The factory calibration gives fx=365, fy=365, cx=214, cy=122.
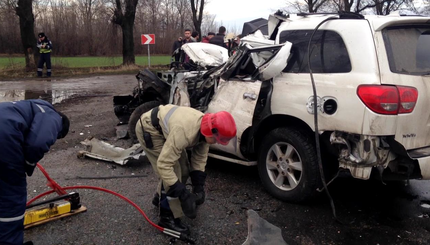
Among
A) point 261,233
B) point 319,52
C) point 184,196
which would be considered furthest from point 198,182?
point 319,52

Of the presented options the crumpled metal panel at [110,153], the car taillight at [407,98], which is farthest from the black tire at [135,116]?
the car taillight at [407,98]

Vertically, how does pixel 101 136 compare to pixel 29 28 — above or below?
below

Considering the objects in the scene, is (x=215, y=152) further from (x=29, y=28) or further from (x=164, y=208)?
(x=29, y=28)

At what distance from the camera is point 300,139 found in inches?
144

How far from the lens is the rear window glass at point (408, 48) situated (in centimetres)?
324

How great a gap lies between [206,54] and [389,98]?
380 cm

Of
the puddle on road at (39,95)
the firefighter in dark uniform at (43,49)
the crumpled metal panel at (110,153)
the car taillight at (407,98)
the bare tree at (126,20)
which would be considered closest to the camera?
the car taillight at (407,98)

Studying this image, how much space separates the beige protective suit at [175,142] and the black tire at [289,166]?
92 centimetres

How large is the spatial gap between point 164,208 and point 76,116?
5732mm

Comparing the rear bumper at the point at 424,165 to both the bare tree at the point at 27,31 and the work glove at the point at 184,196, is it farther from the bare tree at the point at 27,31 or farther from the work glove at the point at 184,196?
the bare tree at the point at 27,31

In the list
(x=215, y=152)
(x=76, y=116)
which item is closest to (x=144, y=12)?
(x=76, y=116)

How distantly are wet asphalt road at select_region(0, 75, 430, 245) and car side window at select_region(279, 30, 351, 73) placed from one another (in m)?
1.41

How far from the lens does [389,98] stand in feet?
10.1

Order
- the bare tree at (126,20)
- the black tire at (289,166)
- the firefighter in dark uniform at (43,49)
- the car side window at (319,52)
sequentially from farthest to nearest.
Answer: the bare tree at (126,20) → the firefighter in dark uniform at (43,49) → the black tire at (289,166) → the car side window at (319,52)
